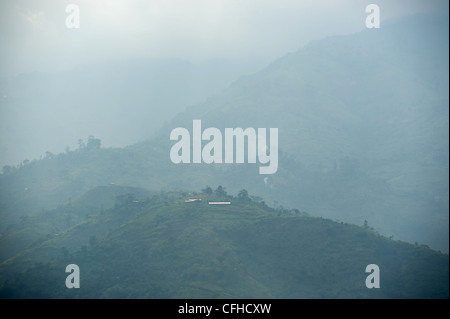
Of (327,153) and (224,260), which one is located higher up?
(327,153)

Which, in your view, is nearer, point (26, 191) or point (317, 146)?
point (26, 191)

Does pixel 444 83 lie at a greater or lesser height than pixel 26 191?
greater

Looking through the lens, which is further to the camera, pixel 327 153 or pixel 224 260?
pixel 327 153

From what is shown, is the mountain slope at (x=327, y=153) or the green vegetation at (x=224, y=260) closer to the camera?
the green vegetation at (x=224, y=260)

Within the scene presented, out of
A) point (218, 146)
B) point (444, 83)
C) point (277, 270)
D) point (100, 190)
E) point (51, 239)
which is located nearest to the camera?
point (277, 270)

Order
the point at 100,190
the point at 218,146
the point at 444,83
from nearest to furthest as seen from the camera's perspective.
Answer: the point at 100,190 → the point at 218,146 → the point at 444,83

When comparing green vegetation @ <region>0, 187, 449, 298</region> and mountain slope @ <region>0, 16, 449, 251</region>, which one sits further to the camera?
mountain slope @ <region>0, 16, 449, 251</region>

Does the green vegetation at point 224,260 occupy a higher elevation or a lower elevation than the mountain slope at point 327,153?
lower

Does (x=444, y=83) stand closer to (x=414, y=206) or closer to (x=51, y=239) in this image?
(x=414, y=206)

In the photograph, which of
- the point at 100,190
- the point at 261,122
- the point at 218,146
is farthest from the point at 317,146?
the point at 100,190

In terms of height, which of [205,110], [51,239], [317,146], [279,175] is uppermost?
[205,110]

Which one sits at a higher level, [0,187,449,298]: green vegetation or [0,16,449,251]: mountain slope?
[0,16,449,251]: mountain slope
